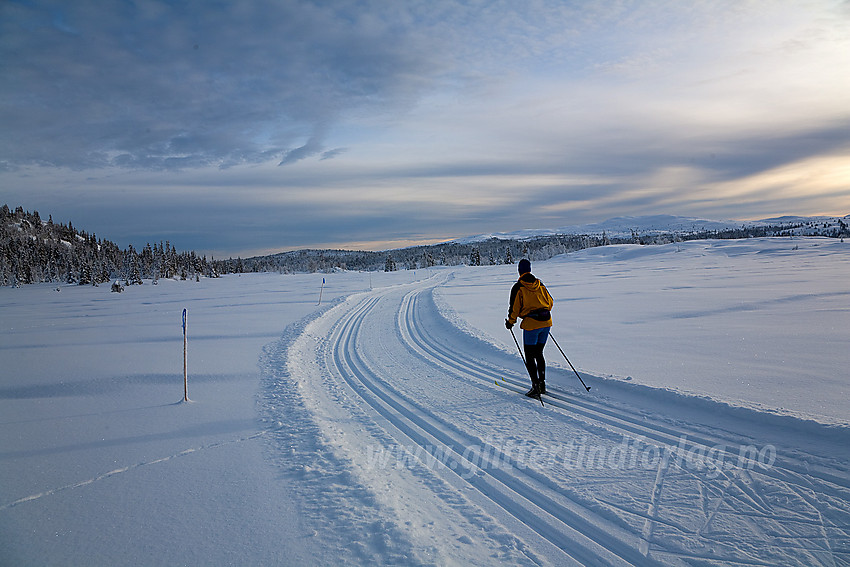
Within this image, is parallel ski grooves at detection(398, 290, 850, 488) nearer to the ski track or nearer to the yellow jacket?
the ski track

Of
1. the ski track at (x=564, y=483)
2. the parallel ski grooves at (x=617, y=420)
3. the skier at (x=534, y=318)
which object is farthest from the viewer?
the skier at (x=534, y=318)

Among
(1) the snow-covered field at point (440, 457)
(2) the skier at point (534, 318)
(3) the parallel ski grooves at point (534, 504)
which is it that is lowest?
(3) the parallel ski grooves at point (534, 504)

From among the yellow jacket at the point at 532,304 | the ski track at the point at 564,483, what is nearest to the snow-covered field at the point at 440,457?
the ski track at the point at 564,483

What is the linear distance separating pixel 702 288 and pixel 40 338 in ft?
88.0

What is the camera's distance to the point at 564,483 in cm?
400

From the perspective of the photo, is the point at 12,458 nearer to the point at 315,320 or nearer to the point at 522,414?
the point at 522,414

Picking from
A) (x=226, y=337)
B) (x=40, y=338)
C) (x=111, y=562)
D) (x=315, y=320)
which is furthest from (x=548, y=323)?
(x=40, y=338)

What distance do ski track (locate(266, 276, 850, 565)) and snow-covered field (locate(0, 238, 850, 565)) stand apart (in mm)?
20

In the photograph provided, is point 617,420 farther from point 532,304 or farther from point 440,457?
point 440,457

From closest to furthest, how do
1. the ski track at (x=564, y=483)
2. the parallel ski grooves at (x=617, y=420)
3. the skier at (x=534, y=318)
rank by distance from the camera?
the ski track at (x=564, y=483) < the parallel ski grooves at (x=617, y=420) < the skier at (x=534, y=318)

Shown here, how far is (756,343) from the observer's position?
28.9 feet

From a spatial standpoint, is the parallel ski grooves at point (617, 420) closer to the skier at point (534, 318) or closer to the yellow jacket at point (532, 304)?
the skier at point (534, 318)

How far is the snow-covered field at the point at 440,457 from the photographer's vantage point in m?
3.21

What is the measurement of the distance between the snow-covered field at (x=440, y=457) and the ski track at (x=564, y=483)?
2cm
